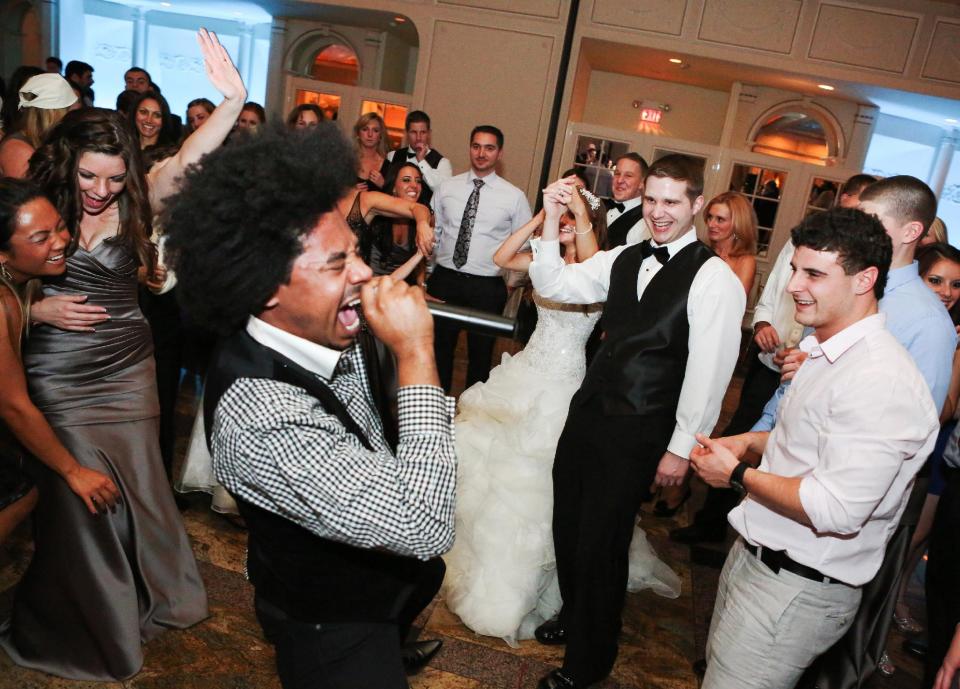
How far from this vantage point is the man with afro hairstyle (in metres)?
1.15

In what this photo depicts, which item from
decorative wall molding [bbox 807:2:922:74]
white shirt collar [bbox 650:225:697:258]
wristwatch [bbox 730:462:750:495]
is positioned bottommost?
wristwatch [bbox 730:462:750:495]

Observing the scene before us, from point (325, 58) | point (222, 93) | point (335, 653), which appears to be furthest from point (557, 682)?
point (325, 58)

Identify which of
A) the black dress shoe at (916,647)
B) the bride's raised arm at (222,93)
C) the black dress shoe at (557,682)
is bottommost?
the black dress shoe at (916,647)

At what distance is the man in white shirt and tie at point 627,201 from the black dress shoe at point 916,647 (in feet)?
6.99

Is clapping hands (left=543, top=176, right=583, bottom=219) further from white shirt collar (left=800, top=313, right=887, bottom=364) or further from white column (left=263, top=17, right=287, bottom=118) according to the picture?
white column (left=263, top=17, right=287, bottom=118)

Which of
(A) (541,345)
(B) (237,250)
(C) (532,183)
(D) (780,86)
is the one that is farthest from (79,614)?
(D) (780,86)

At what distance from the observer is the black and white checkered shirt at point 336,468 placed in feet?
3.73

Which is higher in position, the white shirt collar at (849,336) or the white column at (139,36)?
the white column at (139,36)

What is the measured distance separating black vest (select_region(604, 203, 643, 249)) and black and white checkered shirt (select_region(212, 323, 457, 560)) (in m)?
2.88

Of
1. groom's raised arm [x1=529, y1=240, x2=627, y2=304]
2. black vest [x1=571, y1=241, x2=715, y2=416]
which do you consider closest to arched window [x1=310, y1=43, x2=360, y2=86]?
groom's raised arm [x1=529, y1=240, x2=627, y2=304]

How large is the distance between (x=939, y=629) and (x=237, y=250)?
2.27 m

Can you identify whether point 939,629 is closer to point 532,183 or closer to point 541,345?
point 541,345

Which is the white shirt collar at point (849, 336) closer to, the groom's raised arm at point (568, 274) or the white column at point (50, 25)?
the groom's raised arm at point (568, 274)

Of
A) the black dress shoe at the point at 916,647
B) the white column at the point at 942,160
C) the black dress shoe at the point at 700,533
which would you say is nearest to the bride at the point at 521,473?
the black dress shoe at the point at 700,533
